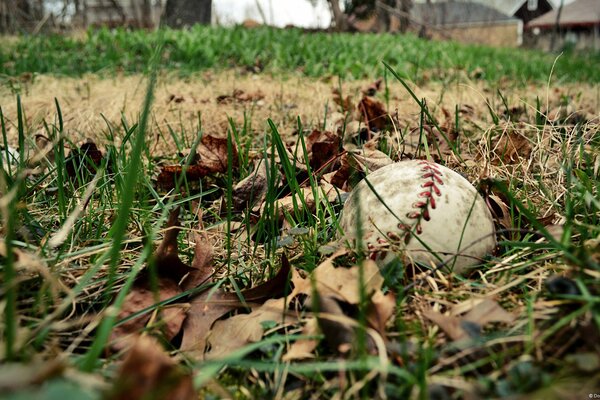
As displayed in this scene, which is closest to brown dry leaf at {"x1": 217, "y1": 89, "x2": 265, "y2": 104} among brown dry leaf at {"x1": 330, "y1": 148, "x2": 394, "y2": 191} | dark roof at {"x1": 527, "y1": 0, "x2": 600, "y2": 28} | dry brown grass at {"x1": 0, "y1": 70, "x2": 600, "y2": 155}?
dry brown grass at {"x1": 0, "y1": 70, "x2": 600, "y2": 155}

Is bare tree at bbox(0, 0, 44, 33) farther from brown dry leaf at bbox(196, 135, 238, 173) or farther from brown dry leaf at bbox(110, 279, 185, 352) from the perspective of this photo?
brown dry leaf at bbox(110, 279, 185, 352)

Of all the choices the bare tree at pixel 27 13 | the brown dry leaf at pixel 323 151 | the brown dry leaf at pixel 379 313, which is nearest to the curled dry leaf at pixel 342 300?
the brown dry leaf at pixel 379 313

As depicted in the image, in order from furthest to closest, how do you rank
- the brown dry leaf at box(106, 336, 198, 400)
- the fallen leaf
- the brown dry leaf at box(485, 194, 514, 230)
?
1. the fallen leaf
2. the brown dry leaf at box(485, 194, 514, 230)
3. the brown dry leaf at box(106, 336, 198, 400)

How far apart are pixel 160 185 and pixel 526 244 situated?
5.43 feet

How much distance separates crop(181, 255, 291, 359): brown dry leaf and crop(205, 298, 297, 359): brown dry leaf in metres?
0.03

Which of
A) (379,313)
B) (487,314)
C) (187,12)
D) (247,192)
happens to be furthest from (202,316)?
(187,12)

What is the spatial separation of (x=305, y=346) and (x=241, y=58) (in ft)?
20.6

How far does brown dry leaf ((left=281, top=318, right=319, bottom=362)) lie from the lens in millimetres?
1206

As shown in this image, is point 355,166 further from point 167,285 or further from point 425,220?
point 167,285

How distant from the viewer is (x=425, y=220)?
161 cm

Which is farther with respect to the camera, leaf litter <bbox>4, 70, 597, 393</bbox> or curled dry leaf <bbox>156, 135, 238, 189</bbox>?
curled dry leaf <bbox>156, 135, 238, 189</bbox>

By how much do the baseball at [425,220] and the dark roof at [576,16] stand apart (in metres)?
43.3

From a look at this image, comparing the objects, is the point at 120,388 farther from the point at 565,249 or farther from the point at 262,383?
the point at 565,249

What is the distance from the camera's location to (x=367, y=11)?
27188 millimetres
